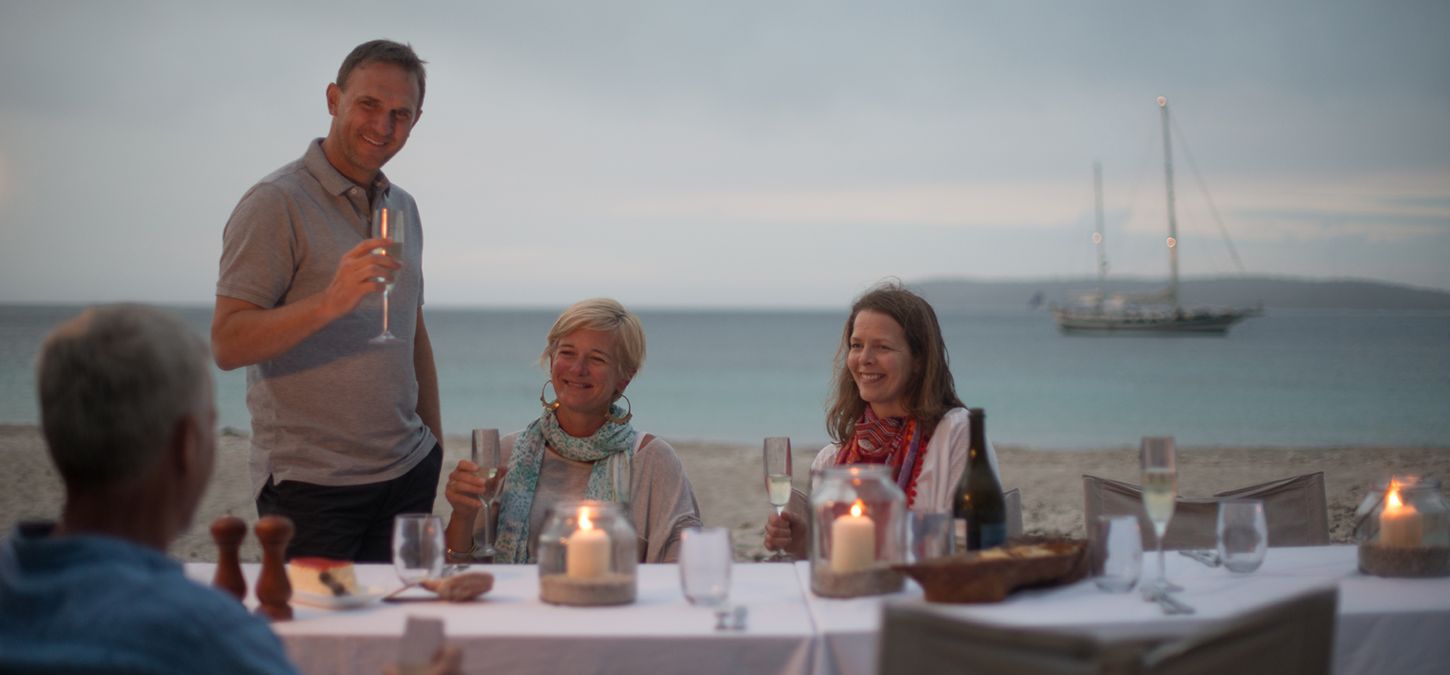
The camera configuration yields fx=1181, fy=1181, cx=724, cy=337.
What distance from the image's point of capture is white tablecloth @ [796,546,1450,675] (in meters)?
2.01

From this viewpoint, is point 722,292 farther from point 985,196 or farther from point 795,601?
point 795,601

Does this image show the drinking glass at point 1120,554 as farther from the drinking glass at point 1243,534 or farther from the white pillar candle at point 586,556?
the white pillar candle at point 586,556

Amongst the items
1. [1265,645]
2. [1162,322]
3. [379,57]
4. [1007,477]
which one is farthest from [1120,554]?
[1162,322]

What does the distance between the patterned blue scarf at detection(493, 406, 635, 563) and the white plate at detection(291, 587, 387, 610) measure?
3.31 feet

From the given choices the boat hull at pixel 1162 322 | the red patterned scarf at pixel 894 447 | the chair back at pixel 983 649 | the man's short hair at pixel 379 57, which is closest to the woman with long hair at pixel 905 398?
the red patterned scarf at pixel 894 447

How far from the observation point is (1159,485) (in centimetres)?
230

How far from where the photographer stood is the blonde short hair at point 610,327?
3336mm

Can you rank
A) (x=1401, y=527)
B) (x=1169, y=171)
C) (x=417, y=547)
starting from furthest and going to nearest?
(x=1169, y=171)
(x=1401, y=527)
(x=417, y=547)

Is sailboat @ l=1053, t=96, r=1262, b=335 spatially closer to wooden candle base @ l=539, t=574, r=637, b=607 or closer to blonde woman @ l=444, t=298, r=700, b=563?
blonde woman @ l=444, t=298, r=700, b=563

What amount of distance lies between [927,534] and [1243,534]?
69 cm

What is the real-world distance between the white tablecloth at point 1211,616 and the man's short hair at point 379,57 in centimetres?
183

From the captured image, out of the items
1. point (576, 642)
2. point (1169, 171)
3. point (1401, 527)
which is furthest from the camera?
point (1169, 171)

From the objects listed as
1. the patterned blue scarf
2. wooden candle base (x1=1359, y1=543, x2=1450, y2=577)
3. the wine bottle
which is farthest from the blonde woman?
wooden candle base (x1=1359, y1=543, x2=1450, y2=577)

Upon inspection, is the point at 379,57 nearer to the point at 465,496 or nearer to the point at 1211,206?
the point at 465,496
